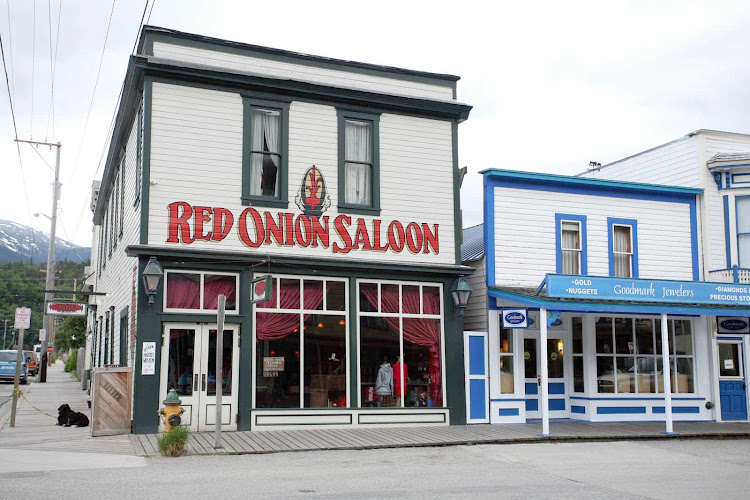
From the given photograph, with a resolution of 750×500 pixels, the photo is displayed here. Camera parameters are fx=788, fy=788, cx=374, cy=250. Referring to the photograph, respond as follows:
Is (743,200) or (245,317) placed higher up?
(743,200)

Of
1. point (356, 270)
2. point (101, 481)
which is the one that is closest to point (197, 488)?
point (101, 481)

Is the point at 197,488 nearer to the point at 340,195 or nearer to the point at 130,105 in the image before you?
the point at 340,195

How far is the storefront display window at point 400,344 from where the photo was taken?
1784 centimetres

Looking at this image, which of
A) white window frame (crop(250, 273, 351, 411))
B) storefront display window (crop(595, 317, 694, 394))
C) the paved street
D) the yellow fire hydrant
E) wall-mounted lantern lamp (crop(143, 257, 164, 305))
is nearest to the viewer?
the paved street

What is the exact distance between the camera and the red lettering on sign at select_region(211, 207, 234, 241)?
16.6 meters

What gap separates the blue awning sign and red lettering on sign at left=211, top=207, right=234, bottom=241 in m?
6.96

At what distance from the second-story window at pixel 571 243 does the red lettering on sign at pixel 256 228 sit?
→ 7.63 metres

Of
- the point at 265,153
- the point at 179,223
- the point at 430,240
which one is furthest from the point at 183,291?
the point at 430,240

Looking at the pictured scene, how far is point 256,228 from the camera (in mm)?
17016

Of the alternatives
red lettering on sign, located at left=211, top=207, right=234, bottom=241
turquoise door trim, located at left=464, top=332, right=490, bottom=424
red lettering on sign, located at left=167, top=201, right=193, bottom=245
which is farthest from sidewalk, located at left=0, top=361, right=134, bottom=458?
turquoise door trim, located at left=464, top=332, right=490, bottom=424

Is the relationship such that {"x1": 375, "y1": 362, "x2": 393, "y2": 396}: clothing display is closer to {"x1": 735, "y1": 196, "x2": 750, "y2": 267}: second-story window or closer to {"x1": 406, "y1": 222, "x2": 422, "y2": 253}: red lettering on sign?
{"x1": 406, "y1": 222, "x2": 422, "y2": 253}: red lettering on sign

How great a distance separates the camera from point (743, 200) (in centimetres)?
2148

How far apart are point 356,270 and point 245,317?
2.77 metres

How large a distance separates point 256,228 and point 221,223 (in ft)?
2.52
